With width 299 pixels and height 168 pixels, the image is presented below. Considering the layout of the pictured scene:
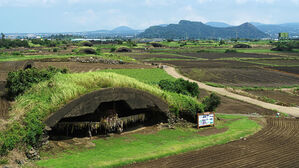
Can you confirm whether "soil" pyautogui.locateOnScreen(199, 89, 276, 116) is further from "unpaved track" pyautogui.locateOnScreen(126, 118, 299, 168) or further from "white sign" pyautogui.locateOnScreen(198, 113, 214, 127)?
"unpaved track" pyautogui.locateOnScreen(126, 118, 299, 168)

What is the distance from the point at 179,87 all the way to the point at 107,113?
42.5ft

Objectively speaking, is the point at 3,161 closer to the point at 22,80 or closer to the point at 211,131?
the point at 22,80

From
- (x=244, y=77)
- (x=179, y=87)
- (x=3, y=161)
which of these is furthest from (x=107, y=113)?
(x=244, y=77)

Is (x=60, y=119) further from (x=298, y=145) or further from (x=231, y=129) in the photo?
(x=298, y=145)

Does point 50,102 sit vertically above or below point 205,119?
above

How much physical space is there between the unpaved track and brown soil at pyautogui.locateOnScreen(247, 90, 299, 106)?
2275 centimetres

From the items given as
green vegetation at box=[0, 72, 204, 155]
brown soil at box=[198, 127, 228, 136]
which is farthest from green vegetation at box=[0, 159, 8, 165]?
brown soil at box=[198, 127, 228, 136]

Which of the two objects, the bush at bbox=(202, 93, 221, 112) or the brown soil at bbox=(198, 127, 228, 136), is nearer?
the brown soil at bbox=(198, 127, 228, 136)

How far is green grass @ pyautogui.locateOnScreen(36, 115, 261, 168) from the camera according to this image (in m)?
18.2

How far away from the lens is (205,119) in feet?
94.6

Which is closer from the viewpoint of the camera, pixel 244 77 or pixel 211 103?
pixel 211 103

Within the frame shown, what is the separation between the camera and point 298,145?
922 inches

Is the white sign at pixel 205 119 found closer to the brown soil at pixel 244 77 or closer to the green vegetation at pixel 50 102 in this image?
the green vegetation at pixel 50 102

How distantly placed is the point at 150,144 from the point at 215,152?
5004 millimetres
